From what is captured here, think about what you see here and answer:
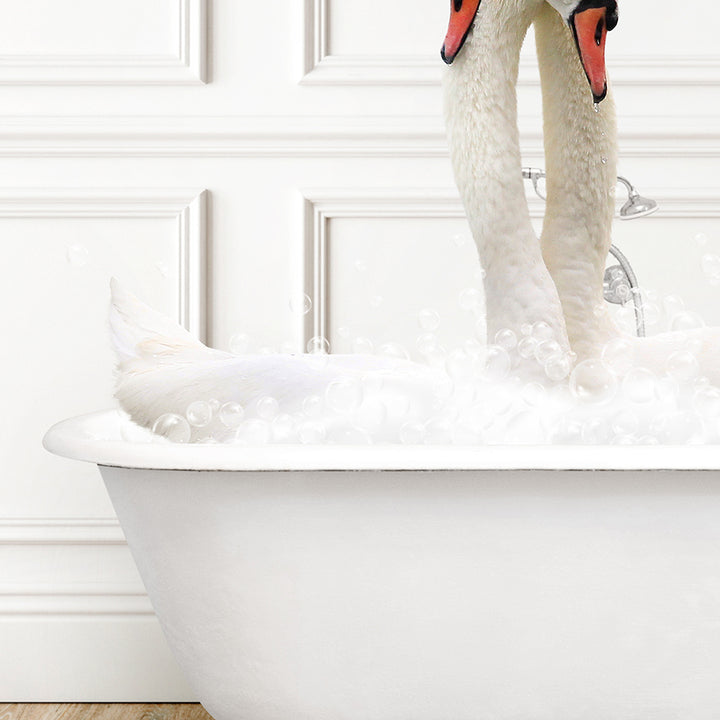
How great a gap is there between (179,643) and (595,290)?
608 mm

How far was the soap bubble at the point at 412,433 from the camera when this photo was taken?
877 millimetres

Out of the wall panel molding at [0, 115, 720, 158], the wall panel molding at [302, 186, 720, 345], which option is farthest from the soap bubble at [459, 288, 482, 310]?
the wall panel molding at [0, 115, 720, 158]

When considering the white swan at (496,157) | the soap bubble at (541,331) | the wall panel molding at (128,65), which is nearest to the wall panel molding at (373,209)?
the wall panel molding at (128,65)

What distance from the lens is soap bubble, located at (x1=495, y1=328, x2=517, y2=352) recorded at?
991 mm

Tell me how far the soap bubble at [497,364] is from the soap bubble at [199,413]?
0.95ft

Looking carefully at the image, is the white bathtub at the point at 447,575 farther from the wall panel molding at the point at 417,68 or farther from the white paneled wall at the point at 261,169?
the wall panel molding at the point at 417,68

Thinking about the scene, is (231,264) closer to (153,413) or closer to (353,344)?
(353,344)

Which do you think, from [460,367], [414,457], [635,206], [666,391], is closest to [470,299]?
[635,206]

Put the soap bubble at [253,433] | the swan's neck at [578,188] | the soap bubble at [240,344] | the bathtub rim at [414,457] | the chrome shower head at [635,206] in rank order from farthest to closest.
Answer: the soap bubble at [240,344] < the chrome shower head at [635,206] < the swan's neck at [578,188] < the soap bubble at [253,433] < the bathtub rim at [414,457]

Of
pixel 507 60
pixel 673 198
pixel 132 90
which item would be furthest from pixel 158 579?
pixel 673 198

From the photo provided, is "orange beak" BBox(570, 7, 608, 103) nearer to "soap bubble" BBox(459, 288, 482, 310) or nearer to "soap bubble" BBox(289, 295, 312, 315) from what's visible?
"soap bubble" BBox(459, 288, 482, 310)

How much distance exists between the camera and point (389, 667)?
87 cm

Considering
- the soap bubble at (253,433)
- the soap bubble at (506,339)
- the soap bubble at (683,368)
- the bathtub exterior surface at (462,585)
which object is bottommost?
the bathtub exterior surface at (462,585)

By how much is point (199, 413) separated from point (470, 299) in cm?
77
